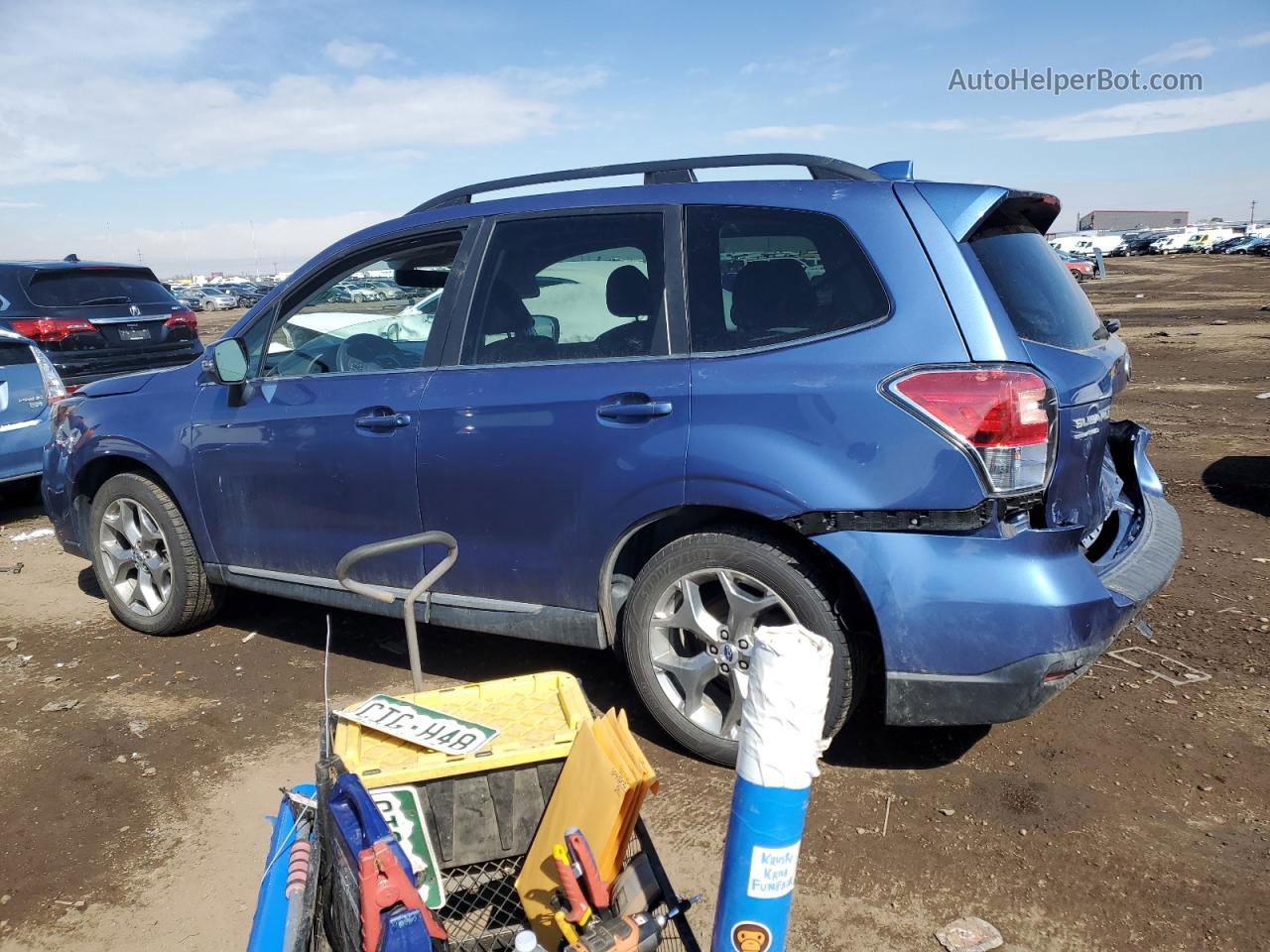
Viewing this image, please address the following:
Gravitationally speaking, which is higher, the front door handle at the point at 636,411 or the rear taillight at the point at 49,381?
the front door handle at the point at 636,411

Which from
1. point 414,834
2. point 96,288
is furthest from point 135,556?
point 96,288

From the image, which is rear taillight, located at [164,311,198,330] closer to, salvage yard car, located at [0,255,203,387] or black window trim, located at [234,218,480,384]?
salvage yard car, located at [0,255,203,387]

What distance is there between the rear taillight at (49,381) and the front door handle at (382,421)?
4.81 meters

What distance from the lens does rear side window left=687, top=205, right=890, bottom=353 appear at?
302cm

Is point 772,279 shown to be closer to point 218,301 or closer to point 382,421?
point 382,421

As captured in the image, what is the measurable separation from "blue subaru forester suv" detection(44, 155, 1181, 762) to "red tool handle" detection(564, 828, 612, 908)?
4.30ft

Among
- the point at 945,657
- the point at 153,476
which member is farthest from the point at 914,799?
the point at 153,476

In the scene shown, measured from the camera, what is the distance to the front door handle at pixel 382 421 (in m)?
3.66

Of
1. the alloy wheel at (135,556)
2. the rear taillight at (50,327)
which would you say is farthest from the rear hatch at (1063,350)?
the rear taillight at (50,327)

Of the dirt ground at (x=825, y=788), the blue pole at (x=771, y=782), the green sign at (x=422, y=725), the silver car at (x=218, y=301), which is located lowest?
the silver car at (x=218, y=301)

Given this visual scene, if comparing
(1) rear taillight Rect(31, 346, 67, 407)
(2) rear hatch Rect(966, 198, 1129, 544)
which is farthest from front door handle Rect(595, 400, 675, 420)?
(1) rear taillight Rect(31, 346, 67, 407)

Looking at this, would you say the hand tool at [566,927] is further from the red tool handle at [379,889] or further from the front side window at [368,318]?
the front side window at [368,318]

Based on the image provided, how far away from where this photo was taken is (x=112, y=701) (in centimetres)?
410

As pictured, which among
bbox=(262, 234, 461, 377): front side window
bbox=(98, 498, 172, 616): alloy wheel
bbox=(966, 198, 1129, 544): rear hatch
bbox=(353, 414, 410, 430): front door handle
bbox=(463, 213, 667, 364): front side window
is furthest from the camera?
bbox=(98, 498, 172, 616): alloy wheel
